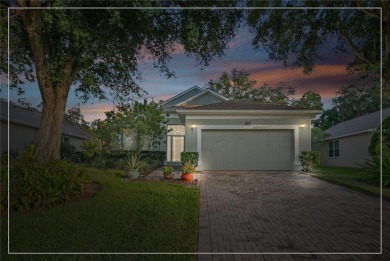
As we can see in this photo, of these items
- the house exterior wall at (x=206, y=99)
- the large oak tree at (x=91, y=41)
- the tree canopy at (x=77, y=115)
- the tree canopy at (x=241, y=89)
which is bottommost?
the tree canopy at (x=77, y=115)

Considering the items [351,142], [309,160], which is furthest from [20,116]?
[351,142]

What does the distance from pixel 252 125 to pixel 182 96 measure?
697cm

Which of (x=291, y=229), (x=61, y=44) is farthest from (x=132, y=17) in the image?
(x=291, y=229)

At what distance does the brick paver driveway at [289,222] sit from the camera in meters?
4.14

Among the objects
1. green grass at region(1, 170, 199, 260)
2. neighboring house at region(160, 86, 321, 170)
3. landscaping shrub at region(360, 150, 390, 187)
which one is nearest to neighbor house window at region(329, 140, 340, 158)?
neighboring house at region(160, 86, 321, 170)

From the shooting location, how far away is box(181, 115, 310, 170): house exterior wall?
1520 cm

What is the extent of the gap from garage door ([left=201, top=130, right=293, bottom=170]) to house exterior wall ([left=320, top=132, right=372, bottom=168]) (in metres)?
5.50

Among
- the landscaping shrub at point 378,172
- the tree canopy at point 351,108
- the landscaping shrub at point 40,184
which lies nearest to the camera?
the landscaping shrub at point 40,184

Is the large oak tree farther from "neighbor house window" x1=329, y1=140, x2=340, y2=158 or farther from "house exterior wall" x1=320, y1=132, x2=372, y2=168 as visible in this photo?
"neighbor house window" x1=329, y1=140, x2=340, y2=158

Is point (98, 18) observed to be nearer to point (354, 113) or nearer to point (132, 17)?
point (132, 17)

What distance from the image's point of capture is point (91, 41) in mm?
7730

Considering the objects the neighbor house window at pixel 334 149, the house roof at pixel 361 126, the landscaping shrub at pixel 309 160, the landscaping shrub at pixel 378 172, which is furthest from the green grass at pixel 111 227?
the neighbor house window at pixel 334 149

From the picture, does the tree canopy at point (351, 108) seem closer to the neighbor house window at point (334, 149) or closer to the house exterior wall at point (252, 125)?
the neighbor house window at point (334, 149)

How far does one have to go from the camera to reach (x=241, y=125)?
604 inches
